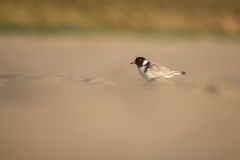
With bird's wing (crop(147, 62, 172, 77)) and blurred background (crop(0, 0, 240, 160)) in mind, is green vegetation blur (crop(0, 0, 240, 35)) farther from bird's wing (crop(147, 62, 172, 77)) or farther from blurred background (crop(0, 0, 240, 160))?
bird's wing (crop(147, 62, 172, 77))

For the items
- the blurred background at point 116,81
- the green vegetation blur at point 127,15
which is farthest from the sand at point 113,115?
the green vegetation blur at point 127,15

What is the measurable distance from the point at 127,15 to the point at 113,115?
130 cm

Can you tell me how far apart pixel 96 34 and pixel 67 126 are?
1340 mm

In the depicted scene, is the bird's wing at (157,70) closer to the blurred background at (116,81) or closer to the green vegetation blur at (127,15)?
the blurred background at (116,81)

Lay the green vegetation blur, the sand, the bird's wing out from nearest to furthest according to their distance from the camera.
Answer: the sand < the bird's wing < the green vegetation blur

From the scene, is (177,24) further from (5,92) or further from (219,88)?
(5,92)

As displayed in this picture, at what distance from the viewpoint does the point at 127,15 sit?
2.96 m

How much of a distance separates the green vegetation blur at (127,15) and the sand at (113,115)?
55 cm

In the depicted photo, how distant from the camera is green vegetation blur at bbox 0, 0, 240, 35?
291cm

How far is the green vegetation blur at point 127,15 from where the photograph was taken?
2.91 meters

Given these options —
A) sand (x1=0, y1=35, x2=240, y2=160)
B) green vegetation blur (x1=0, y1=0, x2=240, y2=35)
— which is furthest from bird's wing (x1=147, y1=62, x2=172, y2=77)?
green vegetation blur (x1=0, y1=0, x2=240, y2=35)

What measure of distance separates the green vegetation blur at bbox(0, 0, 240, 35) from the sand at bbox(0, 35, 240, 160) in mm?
554

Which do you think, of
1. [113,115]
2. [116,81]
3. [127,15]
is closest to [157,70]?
[116,81]

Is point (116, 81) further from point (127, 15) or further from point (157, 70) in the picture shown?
point (127, 15)
